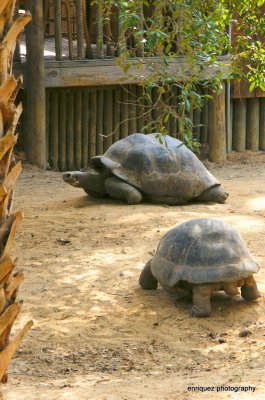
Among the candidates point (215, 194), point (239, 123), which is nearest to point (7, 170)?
point (215, 194)

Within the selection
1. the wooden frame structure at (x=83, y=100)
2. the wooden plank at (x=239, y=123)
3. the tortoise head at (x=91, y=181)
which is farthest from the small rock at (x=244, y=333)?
the wooden plank at (x=239, y=123)

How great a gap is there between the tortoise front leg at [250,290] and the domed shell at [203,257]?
4.6 inches

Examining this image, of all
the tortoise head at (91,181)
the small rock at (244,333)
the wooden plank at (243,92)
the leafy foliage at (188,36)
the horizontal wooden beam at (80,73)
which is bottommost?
the small rock at (244,333)

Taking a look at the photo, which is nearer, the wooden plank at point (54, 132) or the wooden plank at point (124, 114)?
the wooden plank at point (54, 132)

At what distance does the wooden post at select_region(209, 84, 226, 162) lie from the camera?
1309 centimetres

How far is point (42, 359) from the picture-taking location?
17.7 ft

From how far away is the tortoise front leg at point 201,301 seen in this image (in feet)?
20.2

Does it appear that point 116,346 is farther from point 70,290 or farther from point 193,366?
point 70,290

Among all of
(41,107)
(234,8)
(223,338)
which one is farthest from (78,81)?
(223,338)

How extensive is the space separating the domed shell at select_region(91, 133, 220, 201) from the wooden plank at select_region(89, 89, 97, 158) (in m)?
2.40

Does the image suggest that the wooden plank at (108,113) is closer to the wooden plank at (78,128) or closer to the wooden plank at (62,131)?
the wooden plank at (78,128)

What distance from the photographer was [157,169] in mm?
10273

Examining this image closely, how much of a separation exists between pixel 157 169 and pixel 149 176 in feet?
0.43

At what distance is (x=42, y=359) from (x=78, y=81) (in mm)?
7105
